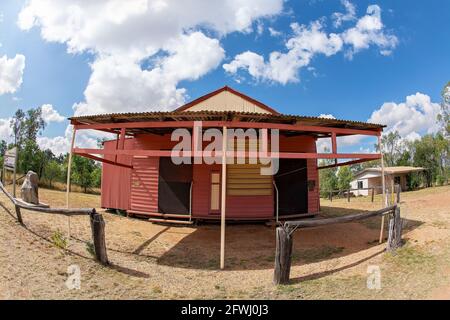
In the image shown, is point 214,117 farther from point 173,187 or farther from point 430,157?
point 430,157

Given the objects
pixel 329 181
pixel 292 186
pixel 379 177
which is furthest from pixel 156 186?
pixel 329 181

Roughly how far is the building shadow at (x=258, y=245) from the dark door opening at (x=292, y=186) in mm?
1214

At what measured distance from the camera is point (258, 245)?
9.03m

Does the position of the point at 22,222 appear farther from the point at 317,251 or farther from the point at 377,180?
the point at 377,180

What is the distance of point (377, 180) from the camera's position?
36938 millimetres

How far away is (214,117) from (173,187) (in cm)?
442

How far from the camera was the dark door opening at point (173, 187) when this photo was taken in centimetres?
1152

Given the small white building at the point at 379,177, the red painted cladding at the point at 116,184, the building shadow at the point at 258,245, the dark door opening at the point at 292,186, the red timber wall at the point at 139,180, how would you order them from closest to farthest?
the building shadow at the point at 258,245 → the dark door opening at the point at 292,186 → the red timber wall at the point at 139,180 → the red painted cladding at the point at 116,184 → the small white building at the point at 379,177

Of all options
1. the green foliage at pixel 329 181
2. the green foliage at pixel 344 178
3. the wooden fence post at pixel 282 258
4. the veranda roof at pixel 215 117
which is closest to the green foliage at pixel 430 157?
the green foliage at pixel 344 178

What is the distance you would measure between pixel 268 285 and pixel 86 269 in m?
3.72

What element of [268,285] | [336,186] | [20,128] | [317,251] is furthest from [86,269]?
[20,128]

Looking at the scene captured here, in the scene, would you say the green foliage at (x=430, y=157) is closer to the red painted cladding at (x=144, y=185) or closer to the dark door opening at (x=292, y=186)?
the dark door opening at (x=292, y=186)

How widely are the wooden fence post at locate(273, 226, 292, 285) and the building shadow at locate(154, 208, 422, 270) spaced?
1205mm
